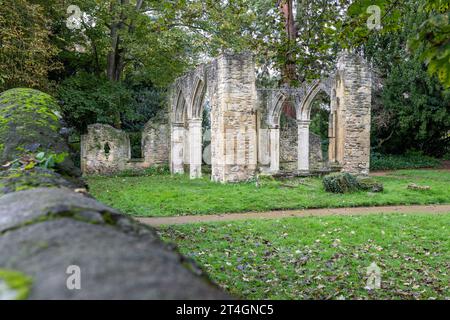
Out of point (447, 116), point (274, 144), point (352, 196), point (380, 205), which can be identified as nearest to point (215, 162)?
point (274, 144)

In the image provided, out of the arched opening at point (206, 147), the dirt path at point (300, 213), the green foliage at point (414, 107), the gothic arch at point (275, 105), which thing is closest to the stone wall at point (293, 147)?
the gothic arch at point (275, 105)

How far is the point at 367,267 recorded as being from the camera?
607 centimetres

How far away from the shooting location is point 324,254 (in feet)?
22.1

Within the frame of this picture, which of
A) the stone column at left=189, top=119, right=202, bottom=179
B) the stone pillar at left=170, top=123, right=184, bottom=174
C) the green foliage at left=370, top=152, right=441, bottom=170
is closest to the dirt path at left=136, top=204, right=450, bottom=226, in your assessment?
the stone column at left=189, top=119, right=202, bottom=179

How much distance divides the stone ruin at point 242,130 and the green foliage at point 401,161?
167 inches

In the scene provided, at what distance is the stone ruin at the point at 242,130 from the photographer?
637 inches

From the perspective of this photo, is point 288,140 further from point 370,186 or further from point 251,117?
point 370,186

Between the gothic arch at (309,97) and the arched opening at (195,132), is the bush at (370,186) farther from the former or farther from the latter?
the arched opening at (195,132)

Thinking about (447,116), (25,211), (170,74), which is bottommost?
(25,211)

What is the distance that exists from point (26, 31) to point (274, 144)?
11166 millimetres

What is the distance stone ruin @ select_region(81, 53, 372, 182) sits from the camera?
1619 centimetres

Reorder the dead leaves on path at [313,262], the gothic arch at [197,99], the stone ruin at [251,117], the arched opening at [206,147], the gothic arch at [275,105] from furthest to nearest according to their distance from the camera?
the arched opening at [206,147], the gothic arch at [275,105], the gothic arch at [197,99], the stone ruin at [251,117], the dead leaves on path at [313,262]

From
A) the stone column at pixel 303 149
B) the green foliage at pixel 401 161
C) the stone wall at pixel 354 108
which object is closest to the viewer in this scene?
the stone wall at pixel 354 108
